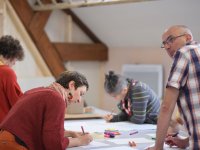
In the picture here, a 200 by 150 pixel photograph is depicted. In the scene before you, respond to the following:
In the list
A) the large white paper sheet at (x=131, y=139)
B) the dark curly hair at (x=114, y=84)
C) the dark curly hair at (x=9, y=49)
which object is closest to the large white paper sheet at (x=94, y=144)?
the large white paper sheet at (x=131, y=139)

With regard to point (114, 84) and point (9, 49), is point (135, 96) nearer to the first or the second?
point (114, 84)

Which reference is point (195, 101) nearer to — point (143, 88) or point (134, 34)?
point (143, 88)

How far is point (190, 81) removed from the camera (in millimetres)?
1950

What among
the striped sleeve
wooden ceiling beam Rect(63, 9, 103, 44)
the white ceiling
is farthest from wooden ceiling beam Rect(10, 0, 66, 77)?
the striped sleeve

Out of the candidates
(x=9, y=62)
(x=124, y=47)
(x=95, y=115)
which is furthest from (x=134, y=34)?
(x=9, y=62)

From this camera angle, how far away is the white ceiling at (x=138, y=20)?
12.2ft

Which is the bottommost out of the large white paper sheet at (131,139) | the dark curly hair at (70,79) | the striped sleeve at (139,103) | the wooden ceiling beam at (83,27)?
the large white paper sheet at (131,139)

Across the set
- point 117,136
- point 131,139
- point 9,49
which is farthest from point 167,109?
point 9,49

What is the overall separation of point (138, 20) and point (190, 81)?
2.49m

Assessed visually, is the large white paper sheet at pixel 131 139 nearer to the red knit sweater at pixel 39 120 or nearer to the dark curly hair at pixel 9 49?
the red knit sweater at pixel 39 120

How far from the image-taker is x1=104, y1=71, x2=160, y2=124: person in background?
3.22 meters

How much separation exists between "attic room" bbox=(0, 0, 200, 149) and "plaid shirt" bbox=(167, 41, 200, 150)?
194 centimetres

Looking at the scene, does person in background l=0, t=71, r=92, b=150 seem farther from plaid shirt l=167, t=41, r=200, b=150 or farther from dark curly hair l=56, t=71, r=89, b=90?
plaid shirt l=167, t=41, r=200, b=150

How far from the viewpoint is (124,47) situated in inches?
200
